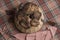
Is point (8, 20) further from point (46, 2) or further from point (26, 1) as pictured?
point (46, 2)

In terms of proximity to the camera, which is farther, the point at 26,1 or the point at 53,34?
the point at 26,1

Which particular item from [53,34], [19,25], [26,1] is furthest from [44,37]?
[26,1]

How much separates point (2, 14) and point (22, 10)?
7.1 inches

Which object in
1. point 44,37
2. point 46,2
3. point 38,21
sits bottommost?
point 44,37

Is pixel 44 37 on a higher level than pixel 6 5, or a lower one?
lower

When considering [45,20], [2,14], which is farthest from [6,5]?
[45,20]

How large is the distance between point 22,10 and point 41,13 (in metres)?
0.13

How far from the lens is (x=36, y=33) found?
4.93 ft

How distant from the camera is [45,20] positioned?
157 cm

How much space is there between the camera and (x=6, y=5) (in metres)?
1.61

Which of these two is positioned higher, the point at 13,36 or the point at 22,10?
the point at 22,10

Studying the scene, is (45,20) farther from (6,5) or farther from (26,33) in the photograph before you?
(6,5)

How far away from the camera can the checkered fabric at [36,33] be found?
1502 mm

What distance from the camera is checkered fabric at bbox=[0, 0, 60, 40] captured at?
4.93 ft
